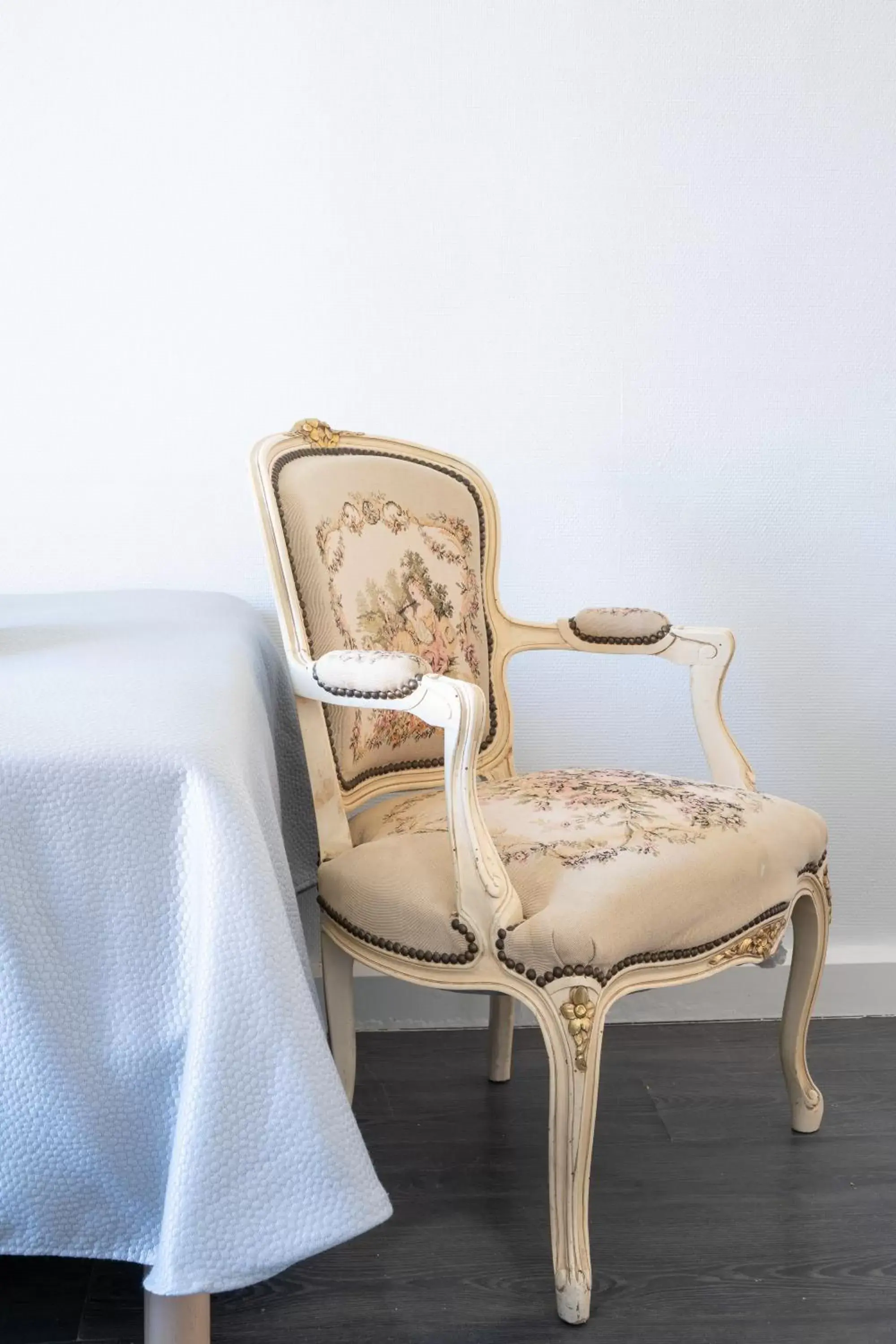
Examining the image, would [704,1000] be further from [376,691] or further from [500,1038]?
[376,691]

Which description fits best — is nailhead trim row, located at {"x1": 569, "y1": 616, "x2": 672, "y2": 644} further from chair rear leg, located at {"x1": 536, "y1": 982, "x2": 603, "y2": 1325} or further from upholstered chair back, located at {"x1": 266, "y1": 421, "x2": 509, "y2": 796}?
chair rear leg, located at {"x1": 536, "y1": 982, "x2": 603, "y2": 1325}

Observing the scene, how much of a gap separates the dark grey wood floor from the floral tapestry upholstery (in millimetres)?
533

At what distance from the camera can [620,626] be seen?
1.68 metres

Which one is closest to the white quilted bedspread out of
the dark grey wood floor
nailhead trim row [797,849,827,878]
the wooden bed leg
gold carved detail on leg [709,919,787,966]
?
the wooden bed leg

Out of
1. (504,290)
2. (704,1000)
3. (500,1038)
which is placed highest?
(504,290)

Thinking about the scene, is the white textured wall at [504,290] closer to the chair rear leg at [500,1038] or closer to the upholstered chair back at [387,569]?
the upholstered chair back at [387,569]

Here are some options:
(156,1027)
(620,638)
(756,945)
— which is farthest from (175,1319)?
(620,638)

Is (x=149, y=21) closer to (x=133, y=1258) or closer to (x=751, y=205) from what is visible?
(x=751, y=205)

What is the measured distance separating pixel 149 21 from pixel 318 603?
1.05 m

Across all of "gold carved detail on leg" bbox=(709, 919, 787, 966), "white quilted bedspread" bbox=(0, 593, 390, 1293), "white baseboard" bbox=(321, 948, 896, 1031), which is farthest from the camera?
"white baseboard" bbox=(321, 948, 896, 1031)

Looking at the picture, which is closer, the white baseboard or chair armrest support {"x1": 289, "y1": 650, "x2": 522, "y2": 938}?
chair armrest support {"x1": 289, "y1": 650, "x2": 522, "y2": 938}

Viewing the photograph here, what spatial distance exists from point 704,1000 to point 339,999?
0.91 meters

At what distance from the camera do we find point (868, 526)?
207 cm

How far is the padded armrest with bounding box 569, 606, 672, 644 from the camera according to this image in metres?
1.67
